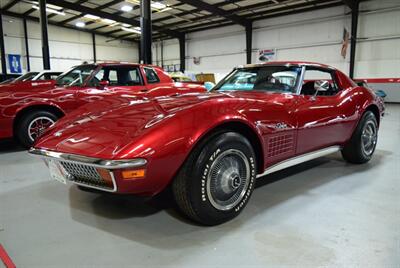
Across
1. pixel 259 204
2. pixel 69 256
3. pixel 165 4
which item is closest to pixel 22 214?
pixel 69 256

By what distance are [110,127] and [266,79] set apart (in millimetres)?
1699

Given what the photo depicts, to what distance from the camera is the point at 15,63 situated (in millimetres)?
18516

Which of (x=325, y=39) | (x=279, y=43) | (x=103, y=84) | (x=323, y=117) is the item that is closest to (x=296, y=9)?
(x=279, y=43)

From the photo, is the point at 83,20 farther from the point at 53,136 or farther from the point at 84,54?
the point at 53,136

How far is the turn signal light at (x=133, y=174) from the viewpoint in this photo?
1.68 meters

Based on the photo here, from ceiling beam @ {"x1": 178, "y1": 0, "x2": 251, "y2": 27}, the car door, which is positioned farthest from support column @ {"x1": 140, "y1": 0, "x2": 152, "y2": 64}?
ceiling beam @ {"x1": 178, "y1": 0, "x2": 251, "y2": 27}

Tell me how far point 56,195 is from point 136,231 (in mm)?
1093

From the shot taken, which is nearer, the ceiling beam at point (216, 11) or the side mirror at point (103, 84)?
the side mirror at point (103, 84)

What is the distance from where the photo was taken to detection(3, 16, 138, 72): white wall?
18484mm

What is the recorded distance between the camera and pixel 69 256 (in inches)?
66.2

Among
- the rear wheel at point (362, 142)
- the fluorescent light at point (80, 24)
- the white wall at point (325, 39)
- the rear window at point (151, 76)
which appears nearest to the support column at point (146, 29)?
the rear window at point (151, 76)

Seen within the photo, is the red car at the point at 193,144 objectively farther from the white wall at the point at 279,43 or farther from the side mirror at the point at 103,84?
the white wall at the point at 279,43

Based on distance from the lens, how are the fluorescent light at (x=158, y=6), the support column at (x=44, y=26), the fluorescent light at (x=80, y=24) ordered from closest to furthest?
the support column at (x=44, y=26) → the fluorescent light at (x=158, y=6) → the fluorescent light at (x=80, y=24)

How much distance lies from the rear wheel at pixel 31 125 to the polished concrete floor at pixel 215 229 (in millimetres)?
1610
